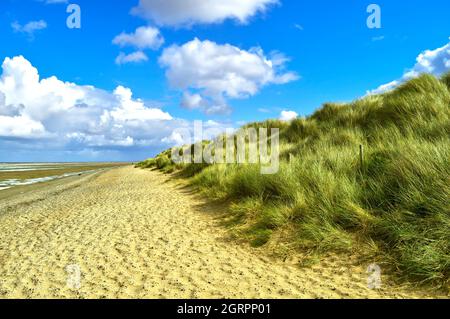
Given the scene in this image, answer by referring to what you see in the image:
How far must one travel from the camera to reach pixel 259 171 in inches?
340

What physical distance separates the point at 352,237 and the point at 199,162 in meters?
12.7

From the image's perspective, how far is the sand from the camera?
12.2 feet

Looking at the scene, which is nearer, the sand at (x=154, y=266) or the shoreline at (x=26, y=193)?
the sand at (x=154, y=266)

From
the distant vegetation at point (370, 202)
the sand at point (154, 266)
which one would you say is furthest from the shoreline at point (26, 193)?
the distant vegetation at point (370, 202)

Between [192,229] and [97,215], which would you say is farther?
[97,215]

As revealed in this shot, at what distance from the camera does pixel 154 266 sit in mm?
4586

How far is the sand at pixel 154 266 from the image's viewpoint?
373 cm

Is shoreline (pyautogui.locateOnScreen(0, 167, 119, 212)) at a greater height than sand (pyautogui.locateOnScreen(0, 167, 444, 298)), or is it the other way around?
shoreline (pyautogui.locateOnScreen(0, 167, 119, 212))

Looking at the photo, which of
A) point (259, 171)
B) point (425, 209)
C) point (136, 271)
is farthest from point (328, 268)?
point (259, 171)

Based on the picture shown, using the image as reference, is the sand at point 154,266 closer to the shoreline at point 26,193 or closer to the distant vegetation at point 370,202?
the distant vegetation at point 370,202

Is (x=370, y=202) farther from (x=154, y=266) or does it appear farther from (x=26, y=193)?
(x=26, y=193)

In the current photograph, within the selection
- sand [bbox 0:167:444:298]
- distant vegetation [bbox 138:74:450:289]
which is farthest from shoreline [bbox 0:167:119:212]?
distant vegetation [bbox 138:74:450:289]

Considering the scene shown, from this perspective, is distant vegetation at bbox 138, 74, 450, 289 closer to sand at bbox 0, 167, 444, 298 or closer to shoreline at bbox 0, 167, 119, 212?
sand at bbox 0, 167, 444, 298
